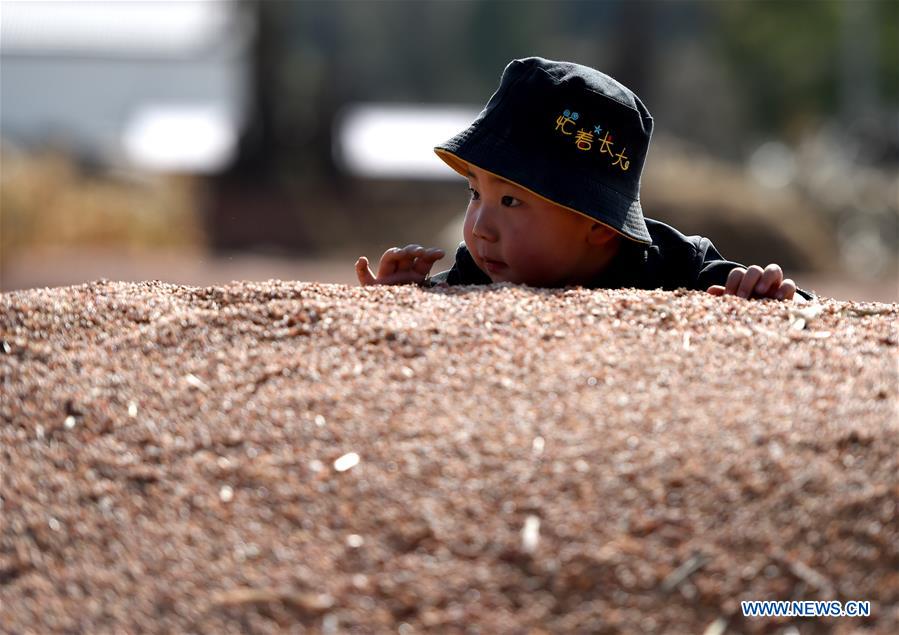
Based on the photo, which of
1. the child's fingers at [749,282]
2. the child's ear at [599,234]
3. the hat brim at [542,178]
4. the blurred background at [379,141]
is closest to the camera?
the child's fingers at [749,282]

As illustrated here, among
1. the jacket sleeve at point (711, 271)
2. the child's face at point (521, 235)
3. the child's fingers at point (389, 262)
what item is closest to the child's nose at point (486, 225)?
the child's face at point (521, 235)

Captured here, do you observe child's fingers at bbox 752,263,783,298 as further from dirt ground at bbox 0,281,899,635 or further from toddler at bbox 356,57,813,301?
dirt ground at bbox 0,281,899,635

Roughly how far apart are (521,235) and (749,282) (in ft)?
2.10

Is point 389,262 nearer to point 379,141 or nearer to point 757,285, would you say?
point 757,285

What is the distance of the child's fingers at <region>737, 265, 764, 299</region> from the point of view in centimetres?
336

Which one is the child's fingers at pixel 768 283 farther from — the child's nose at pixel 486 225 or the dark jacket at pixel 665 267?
the child's nose at pixel 486 225

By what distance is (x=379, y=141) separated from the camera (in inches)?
1048

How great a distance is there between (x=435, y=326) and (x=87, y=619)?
1.01 m

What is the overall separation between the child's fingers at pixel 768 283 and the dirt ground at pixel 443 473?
418 millimetres

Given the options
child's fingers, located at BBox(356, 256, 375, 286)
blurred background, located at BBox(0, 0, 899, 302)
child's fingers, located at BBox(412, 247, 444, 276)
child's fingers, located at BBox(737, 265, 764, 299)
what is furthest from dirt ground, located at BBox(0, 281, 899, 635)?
blurred background, located at BBox(0, 0, 899, 302)

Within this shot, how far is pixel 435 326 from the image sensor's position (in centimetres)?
287

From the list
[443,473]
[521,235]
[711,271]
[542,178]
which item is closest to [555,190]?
[542,178]

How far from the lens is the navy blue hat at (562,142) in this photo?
3615mm

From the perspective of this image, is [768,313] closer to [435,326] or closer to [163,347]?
[435,326]
